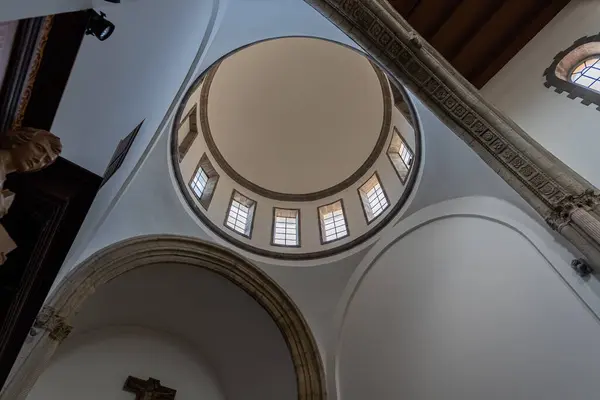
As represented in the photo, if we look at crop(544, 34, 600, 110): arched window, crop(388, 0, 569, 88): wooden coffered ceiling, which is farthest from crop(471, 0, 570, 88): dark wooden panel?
crop(544, 34, 600, 110): arched window

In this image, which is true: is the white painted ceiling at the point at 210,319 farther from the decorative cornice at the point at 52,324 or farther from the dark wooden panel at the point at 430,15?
the dark wooden panel at the point at 430,15

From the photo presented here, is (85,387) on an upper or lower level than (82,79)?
upper

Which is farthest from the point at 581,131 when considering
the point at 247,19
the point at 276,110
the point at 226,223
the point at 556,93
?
the point at 276,110

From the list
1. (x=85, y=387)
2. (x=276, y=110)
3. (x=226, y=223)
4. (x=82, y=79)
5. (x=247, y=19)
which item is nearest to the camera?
(x=82, y=79)

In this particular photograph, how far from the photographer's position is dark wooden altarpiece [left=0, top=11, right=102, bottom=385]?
2014 millimetres

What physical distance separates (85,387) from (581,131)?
32.1 ft

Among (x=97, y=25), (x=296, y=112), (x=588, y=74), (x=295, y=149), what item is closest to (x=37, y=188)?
(x=97, y=25)

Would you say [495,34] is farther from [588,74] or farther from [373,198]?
[373,198]

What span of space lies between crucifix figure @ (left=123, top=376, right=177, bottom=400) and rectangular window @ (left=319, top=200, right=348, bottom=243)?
191 inches

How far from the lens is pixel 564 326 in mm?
5066

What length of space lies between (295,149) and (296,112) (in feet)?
3.69

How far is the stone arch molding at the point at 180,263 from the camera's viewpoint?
6555 mm

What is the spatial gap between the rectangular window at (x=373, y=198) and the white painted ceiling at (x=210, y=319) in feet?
11.1

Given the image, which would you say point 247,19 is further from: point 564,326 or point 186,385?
point 186,385
